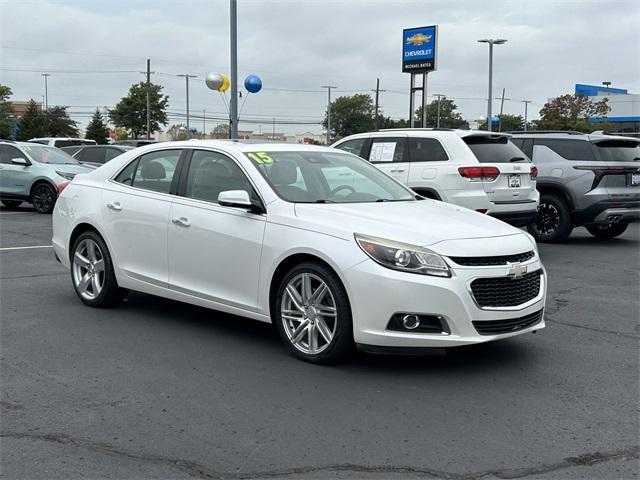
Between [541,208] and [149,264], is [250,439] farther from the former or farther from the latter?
[541,208]

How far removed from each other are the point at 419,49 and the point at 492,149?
20.3m

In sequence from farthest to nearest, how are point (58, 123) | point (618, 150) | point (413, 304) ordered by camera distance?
point (58, 123), point (618, 150), point (413, 304)

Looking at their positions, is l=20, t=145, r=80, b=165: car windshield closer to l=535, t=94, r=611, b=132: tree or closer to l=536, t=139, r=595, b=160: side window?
l=536, t=139, r=595, b=160: side window

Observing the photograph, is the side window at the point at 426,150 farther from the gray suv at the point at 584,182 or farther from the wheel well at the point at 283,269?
the wheel well at the point at 283,269

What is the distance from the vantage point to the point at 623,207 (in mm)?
11727

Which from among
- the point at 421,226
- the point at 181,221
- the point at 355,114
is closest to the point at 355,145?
the point at 181,221

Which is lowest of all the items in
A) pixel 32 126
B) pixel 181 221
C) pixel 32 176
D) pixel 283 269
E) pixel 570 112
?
pixel 283 269

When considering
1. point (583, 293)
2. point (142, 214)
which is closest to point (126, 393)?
point (142, 214)

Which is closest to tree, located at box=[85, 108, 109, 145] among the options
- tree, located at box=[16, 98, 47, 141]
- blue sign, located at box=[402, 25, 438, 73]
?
tree, located at box=[16, 98, 47, 141]

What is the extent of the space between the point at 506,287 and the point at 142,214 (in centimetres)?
320

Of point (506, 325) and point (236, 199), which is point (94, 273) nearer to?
point (236, 199)

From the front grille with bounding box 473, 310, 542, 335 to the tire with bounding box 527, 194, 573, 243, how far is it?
23.7ft

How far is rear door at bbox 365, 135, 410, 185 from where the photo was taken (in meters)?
10.6

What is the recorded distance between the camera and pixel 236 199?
542cm
